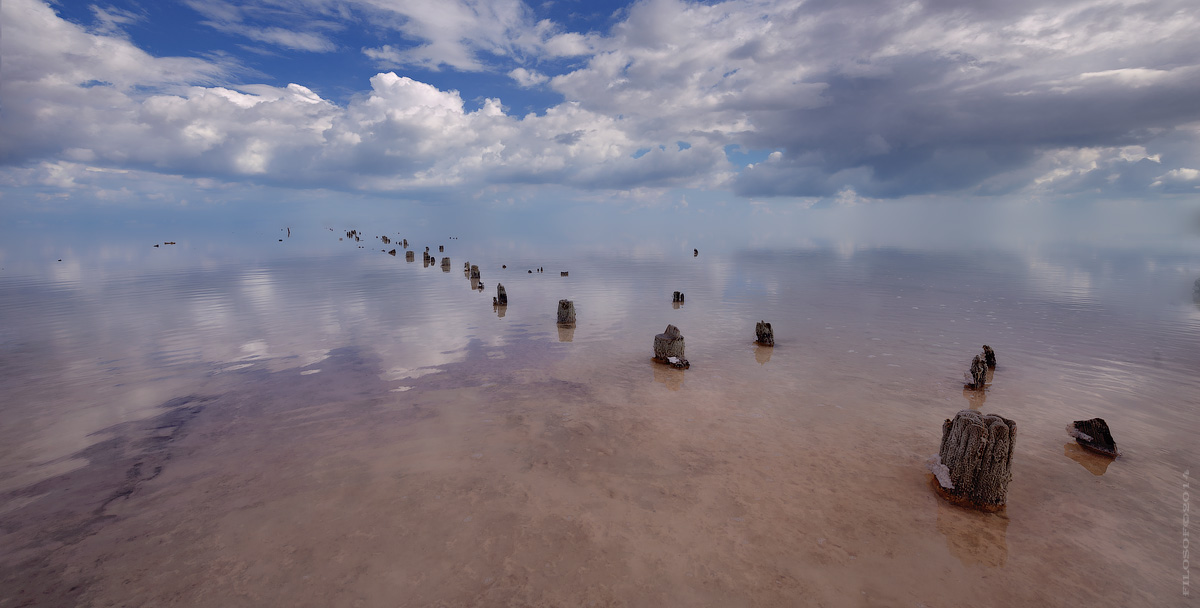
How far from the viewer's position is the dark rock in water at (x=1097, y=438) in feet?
28.7

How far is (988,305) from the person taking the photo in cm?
2481

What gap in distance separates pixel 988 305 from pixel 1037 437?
19.0 metres

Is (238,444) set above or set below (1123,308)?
below

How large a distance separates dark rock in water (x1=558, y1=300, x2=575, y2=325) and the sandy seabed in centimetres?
921

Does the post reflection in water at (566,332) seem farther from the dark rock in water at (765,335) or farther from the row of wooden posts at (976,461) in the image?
the row of wooden posts at (976,461)

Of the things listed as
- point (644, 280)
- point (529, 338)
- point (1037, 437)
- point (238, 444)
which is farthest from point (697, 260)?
point (238, 444)

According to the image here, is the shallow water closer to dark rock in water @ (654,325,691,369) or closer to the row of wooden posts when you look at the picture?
the row of wooden posts

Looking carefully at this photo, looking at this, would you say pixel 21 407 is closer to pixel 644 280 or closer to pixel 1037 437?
pixel 1037 437

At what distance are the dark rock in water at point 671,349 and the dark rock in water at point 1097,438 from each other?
827cm

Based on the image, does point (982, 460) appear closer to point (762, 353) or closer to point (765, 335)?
point (762, 353)

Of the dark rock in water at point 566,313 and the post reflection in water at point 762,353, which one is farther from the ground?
the dark rock in water at point 566,313

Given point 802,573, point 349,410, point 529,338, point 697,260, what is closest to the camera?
point 802,573

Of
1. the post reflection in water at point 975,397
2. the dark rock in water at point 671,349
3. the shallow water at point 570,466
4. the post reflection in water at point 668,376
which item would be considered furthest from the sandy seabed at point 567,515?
the dark rock in water at point 671,349

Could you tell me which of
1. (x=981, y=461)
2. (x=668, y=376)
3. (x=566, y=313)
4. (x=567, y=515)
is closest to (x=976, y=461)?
(x=981, y=461)
